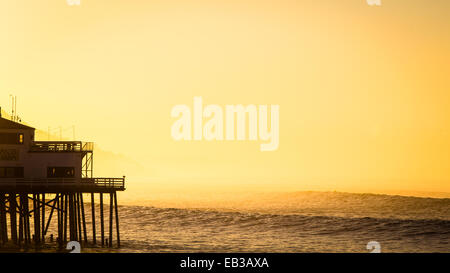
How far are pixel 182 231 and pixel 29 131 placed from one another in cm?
3534

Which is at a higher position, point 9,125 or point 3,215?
point 9,125

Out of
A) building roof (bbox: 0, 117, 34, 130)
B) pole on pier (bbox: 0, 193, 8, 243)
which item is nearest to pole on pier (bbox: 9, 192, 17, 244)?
pole on pier (bbox: 0, 193, 8, 243)

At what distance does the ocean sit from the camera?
6925 cm

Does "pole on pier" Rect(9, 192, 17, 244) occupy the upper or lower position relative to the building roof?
lower

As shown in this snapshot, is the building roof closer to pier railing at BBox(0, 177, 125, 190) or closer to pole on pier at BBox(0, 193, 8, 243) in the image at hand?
pier railing at BBox(0, 177, 125, 190)

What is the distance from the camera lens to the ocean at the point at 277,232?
6925 cm

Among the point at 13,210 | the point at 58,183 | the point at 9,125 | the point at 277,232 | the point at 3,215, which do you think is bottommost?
the point at 277,232

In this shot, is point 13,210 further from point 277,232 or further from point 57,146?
point 277,232

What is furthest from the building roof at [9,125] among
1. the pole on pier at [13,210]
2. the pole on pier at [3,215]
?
the pole on pier at [13,210]

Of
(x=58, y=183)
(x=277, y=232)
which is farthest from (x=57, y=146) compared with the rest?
(x=277, y=232)

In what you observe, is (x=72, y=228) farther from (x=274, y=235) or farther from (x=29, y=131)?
(x=274, y=235)

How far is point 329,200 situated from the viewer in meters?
170

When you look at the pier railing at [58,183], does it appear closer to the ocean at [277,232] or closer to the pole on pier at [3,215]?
the pole on pier at [3,215]

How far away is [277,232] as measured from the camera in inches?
3612
